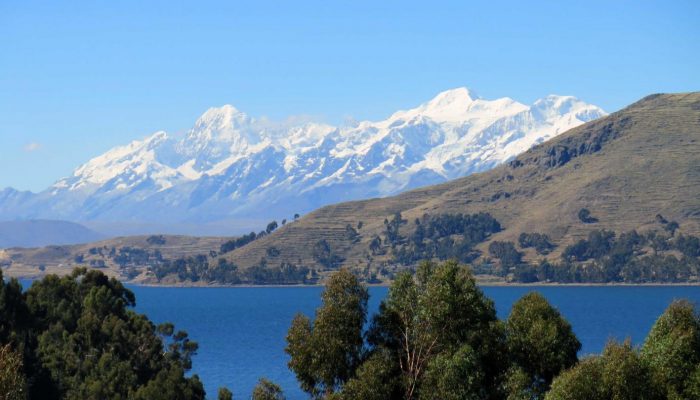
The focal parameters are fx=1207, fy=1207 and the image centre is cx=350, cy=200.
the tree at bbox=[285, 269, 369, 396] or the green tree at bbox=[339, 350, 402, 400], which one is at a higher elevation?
the tree at bbox=[285, 269, 369, 396]

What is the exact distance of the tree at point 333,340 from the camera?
5362 centimetres

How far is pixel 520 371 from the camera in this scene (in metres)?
52.1

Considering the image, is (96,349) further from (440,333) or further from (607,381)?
(607,381)

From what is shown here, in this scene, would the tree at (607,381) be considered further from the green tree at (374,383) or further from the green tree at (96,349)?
the green tree at (96,349)

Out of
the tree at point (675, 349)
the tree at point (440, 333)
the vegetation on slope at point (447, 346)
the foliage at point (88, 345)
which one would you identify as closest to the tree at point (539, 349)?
the vegetation on slope at point (447, 346)

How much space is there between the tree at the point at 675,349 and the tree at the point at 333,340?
12.7m

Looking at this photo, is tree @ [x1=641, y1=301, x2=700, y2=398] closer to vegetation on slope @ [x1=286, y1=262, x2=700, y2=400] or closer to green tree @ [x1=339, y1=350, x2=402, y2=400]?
vegetation on slope @ [x1=286, y1=262, x2=700, y2=400]

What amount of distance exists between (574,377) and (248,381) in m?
88.5

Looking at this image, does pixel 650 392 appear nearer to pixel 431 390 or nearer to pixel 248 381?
pixel 431 390

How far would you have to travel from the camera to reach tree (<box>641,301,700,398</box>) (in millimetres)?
50375

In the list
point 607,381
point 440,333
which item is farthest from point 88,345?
point 607,381

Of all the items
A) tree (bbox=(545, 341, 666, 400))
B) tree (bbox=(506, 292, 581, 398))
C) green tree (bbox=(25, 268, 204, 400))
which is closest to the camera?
tree (bbox=(545, 341, 666, 400))

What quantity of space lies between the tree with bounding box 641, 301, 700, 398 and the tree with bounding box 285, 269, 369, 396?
12.7 m

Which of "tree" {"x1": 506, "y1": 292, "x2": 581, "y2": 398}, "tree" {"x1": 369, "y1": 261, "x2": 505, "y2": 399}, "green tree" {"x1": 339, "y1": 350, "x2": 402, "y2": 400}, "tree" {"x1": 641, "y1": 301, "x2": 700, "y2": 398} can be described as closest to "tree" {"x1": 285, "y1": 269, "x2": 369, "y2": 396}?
"green tree" {"x1": 339, "y1": 350, "x2": 402, "y2": 400}
